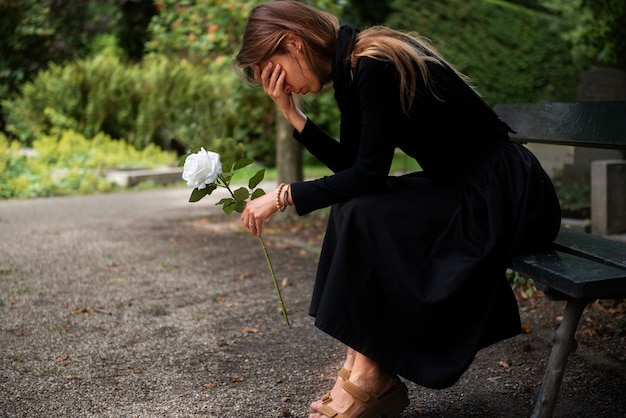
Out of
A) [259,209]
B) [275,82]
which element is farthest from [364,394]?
[275,82]

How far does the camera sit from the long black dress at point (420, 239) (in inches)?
85.9

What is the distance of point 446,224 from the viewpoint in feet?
7.37

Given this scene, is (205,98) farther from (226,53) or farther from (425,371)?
(425,371)

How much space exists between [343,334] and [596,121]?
149cm

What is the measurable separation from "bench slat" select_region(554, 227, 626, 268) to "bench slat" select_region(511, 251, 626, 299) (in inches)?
1.5

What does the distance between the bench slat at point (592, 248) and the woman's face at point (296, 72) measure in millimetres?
974

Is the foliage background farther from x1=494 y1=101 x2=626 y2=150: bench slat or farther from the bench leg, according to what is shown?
the bench leg

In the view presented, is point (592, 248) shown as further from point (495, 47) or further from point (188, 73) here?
point (495, 47)

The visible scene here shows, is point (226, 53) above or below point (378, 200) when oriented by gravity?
below

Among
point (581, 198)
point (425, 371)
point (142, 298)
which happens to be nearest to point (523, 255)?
point (425, 371)

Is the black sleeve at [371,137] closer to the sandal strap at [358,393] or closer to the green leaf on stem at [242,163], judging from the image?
the green leaf on stem at [242,163]

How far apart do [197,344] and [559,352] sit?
1784 mm

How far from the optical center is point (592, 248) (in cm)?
242

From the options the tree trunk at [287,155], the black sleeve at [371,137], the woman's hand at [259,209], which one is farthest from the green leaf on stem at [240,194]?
the tree trunk at [287,155]
